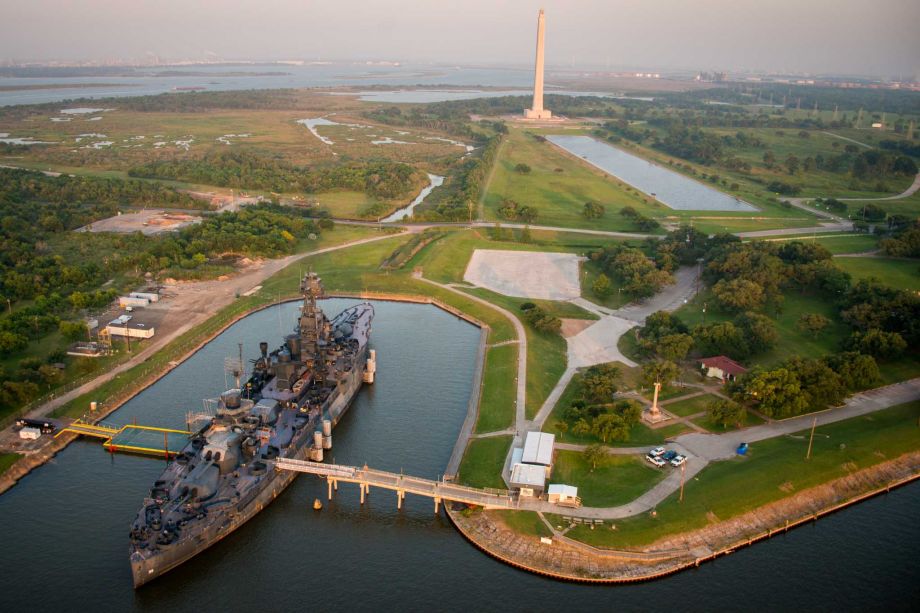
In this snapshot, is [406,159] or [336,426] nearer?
[336,426]

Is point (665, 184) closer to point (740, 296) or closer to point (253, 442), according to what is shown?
point (740, 296)

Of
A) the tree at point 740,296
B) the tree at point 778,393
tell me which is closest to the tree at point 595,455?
the tree at point 778,393

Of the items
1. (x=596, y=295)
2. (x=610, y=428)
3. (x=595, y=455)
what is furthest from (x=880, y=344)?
(x=595, y=455)

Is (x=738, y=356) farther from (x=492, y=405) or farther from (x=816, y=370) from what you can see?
(x=492, y=405)

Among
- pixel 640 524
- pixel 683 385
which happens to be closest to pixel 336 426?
pixel 640 524

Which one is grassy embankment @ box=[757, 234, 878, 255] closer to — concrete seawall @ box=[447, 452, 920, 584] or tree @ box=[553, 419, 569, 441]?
tree @ box=[553, 419, 569, 441]

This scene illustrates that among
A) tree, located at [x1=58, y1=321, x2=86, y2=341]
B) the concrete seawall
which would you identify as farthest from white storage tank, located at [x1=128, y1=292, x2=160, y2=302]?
the concrete seawall

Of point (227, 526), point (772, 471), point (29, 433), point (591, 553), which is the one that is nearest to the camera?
point (591, 553)

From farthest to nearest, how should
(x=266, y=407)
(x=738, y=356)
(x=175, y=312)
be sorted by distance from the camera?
(x=175, y=312)
(x=738, y=356)
(x=266, y=407)
